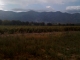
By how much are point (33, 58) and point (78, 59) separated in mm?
2459

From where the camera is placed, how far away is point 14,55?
935 centimetres

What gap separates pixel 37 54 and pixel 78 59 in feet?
7.47

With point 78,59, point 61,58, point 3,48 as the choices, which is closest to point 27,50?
point 3,48

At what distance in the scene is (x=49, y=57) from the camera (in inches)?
365

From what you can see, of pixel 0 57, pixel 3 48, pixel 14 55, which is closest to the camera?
pixel 0 57

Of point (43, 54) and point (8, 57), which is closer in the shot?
point (8, 57)

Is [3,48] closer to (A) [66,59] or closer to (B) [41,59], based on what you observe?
(B) [41,59]

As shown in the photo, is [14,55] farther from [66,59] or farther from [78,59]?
[78,59]

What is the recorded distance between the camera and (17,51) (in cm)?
989

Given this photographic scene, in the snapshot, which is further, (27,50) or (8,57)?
(27,50)

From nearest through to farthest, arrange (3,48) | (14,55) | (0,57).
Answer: (0,57)
(14,55)
(3,48)

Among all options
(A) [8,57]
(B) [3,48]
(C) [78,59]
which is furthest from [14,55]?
(C) [78,59]

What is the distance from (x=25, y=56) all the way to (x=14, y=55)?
0.60m

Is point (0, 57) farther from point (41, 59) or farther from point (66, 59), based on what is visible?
point (66, 59)
